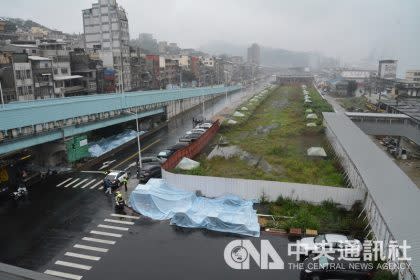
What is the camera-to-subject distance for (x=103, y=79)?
7306 centimetres

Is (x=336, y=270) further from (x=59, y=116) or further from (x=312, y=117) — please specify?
(x=312, y=117)

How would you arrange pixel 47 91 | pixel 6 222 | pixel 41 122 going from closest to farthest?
pixel 6 222 → pixel 41 122 → pixel 47 91

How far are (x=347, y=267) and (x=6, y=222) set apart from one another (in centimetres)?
2113

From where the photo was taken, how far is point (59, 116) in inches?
1307

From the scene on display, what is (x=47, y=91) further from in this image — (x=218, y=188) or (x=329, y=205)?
(x=329, y=205)

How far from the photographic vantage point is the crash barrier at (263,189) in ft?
75.4

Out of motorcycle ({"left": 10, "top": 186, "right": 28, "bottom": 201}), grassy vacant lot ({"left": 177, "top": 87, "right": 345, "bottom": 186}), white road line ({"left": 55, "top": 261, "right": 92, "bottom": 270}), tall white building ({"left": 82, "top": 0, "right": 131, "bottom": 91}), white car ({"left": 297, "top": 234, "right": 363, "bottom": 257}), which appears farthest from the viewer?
tall white building ({"left": 82, "top": 0, "right": 131, "bottom": 91})

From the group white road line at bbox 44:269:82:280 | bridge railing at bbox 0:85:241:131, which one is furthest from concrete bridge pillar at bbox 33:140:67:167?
white road line at bbox 44:269:82:280

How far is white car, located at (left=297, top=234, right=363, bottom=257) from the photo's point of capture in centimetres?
1734

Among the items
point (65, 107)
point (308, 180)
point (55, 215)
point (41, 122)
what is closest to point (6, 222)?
point (55, 215)

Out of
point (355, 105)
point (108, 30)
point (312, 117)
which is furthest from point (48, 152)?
point (355, 105)

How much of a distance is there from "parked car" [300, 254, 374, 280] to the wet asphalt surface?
87 cm

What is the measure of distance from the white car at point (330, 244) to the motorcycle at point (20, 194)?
21449 mm

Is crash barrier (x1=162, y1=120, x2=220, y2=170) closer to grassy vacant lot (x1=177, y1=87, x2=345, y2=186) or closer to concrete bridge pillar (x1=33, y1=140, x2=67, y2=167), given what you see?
grassy vacant lot (x1=177, y1=87, x2=345, y2=186)
